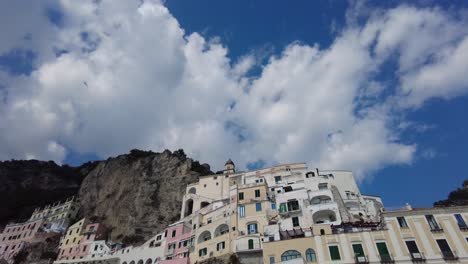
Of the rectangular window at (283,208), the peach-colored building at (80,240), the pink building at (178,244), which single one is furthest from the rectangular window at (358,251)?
the peach-colored building at (80,240)

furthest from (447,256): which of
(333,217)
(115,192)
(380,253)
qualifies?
(115,192)

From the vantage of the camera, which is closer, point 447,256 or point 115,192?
point 447,256

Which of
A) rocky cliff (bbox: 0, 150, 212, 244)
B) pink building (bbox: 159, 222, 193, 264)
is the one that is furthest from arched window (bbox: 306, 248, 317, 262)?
rocky cliff (bbox: 0, 150, 212, 244)

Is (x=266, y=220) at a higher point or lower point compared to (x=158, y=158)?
lower

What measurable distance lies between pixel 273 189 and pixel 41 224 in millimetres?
66774

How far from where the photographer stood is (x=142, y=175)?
77875 millimetres

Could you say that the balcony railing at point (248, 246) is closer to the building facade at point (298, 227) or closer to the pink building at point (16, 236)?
the building facade at point (298, 227)

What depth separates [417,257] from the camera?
3155 centimetres

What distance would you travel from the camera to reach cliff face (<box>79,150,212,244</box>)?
67.5m

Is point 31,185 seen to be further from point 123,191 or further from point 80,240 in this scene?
point 80,240

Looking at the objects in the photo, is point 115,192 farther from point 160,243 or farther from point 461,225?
point 461,225

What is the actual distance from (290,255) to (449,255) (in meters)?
15.7

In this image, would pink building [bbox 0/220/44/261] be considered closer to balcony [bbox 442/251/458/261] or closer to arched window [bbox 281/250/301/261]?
arched window [bbox 281/250/301/261]

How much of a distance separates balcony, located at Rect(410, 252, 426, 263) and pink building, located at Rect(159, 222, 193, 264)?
99.2ft
